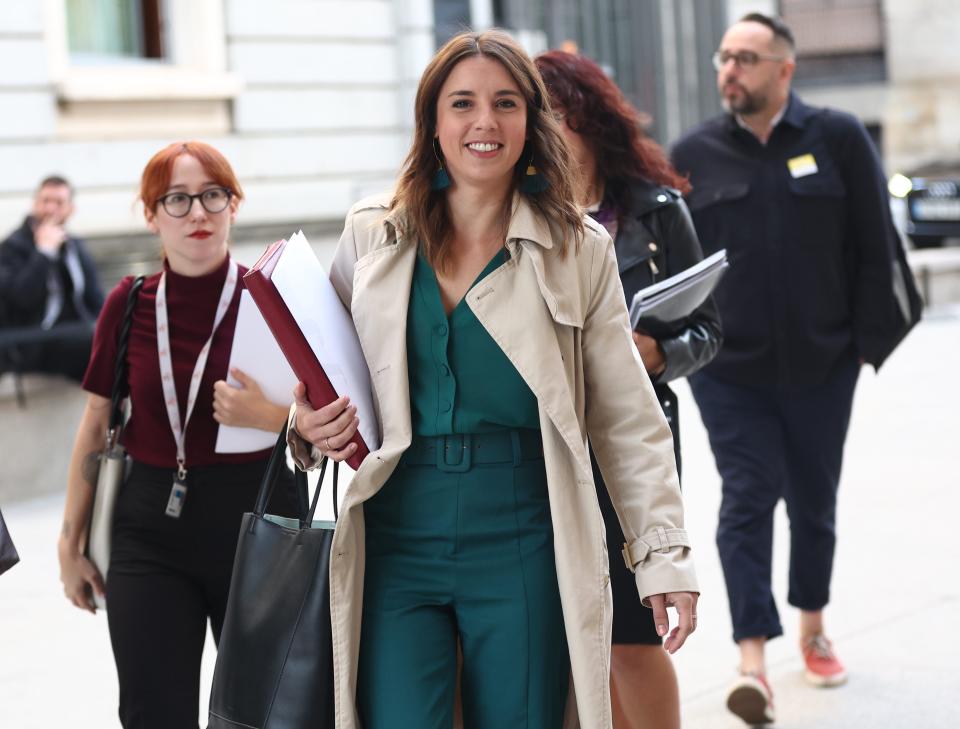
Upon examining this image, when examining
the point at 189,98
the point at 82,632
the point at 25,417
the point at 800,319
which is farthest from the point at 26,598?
the point at 189,98

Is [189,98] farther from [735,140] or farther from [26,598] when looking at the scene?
[735,140]

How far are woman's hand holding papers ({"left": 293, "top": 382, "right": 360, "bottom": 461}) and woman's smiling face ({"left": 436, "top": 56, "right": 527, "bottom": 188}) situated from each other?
54cm

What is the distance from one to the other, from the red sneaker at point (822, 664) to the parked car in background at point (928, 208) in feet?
46.5

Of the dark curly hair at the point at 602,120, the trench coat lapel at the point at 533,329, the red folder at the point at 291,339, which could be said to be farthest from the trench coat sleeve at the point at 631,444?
the dark curly hair at the point at 602,120

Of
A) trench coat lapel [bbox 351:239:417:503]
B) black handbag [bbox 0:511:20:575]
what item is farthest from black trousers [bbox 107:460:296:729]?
trench coat lapel [bbox 351:239:417:503]

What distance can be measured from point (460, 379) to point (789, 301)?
2509mm

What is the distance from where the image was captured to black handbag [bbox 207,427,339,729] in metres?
2.99

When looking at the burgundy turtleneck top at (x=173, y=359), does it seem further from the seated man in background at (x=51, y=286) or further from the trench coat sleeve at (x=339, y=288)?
the seated man in background at (x=51, y=286)

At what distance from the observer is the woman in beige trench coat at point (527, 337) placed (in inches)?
116

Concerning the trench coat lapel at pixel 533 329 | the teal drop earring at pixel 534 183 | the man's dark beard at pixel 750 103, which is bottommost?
the trench coat lapel at pixel 533 329

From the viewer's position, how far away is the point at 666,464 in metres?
3.04

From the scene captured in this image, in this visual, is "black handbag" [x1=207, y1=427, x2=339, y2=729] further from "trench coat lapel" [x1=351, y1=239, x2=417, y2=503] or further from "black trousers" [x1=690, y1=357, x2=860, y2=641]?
"black trousers" [x1=690, y1=357, x2=860, y2=641]

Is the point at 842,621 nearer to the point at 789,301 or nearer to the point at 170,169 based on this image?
the point at 789,301

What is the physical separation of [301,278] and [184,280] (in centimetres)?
93
